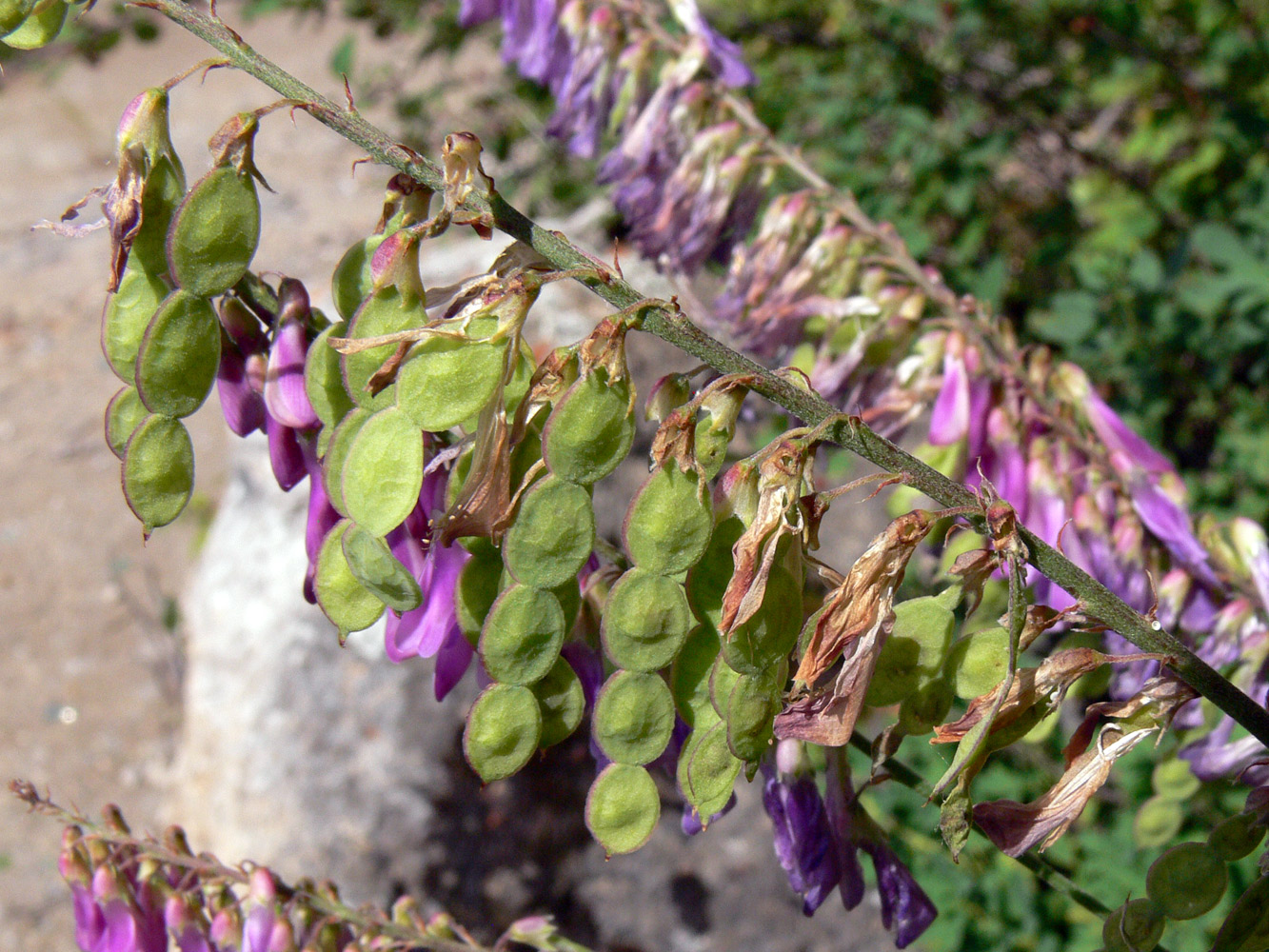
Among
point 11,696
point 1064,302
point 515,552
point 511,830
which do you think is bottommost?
point 11,696

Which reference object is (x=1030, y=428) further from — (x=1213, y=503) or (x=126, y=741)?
(x=126, y=741)

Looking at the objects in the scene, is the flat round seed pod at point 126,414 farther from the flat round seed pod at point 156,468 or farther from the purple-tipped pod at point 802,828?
the purple-tipped pod at point 802,828

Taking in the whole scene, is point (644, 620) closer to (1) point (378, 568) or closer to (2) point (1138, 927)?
(1) point (378, 568)

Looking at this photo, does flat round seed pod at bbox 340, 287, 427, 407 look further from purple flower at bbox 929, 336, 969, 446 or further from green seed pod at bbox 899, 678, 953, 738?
purple flower at bbox 929, 336, 969, 446

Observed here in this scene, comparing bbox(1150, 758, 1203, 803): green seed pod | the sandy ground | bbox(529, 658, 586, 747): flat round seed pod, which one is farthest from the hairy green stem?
the sandy ground

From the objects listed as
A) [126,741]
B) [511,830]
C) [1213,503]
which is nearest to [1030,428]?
[1213,503]
